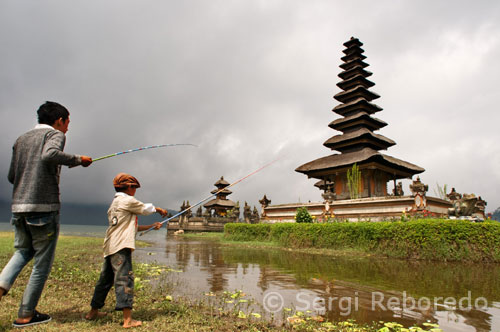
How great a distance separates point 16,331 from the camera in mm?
2725

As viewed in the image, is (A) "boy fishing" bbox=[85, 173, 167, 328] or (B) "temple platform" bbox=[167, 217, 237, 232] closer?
(A) "boy fishing" bbox=[85, 173, 167, 328]

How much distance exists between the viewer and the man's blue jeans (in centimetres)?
300

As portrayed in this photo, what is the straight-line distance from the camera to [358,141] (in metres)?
23.6

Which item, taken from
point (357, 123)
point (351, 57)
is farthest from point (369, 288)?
point (351, 57)

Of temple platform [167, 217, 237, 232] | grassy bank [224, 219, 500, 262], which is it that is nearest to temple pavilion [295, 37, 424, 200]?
grassy bank [224, 219, 500, 262]

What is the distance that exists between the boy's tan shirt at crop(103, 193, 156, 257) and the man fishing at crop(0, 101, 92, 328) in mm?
555

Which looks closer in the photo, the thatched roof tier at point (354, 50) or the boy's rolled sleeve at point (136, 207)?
the boy's rolled sleeve at point (136, 207)

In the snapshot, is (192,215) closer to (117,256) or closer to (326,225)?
(326,225)

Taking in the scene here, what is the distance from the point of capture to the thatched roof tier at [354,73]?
28359 millimetres

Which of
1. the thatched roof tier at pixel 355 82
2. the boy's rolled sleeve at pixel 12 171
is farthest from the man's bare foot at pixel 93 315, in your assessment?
the thatched roof tier at pixel 355 82

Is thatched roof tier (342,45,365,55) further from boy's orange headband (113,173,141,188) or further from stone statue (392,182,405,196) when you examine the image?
boy's orange headband (113,173,141,188)

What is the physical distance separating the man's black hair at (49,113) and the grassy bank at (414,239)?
10602mm

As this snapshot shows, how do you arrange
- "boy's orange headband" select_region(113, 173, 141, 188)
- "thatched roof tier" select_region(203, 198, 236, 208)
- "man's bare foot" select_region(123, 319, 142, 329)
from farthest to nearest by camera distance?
"thatched roof tier" select_region(203, 198, 236, 208)
"boy's orange headband" select_region(113, 173, 141, 188)
"man's bare foot" select_region(123, 319, 142, 329)

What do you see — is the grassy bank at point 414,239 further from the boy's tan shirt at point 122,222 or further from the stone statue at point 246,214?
the stone statue at point 246,214
